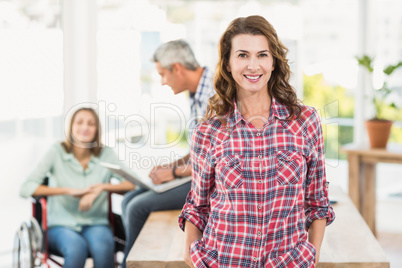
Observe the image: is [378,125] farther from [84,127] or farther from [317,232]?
[317,232]

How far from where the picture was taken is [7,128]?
412 cm

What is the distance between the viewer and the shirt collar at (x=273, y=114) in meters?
1.40

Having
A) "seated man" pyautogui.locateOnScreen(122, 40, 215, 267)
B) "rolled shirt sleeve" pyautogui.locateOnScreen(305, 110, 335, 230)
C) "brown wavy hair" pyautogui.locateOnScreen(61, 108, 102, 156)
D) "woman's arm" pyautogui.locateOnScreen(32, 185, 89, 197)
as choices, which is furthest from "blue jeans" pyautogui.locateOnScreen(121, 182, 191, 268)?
"rolled shirt sleeve" pyautogui.locateOnScreen(305, 110, 335, 230)

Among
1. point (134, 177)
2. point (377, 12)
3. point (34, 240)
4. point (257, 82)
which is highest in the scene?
point (377, 12)

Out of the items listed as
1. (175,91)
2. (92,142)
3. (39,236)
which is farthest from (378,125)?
(39,236)

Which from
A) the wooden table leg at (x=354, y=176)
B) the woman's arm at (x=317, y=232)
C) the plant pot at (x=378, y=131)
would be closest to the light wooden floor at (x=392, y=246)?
the wooden table leg at (x=354, y=176)

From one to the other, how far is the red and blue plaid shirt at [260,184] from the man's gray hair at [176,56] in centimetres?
117

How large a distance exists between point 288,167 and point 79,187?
5.72ft

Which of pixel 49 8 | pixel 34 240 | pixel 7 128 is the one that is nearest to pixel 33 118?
pixel 7 128

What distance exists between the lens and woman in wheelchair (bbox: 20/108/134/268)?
2.64 metres

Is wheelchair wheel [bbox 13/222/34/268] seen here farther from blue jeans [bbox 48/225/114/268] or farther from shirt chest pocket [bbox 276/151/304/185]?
shirt chest pocket [bbox 276/151/304/185]

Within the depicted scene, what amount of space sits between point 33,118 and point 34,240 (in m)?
1.67

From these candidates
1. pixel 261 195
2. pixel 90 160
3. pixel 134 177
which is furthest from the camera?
pixel 90 160

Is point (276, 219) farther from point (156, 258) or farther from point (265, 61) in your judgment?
point (156, 258)
